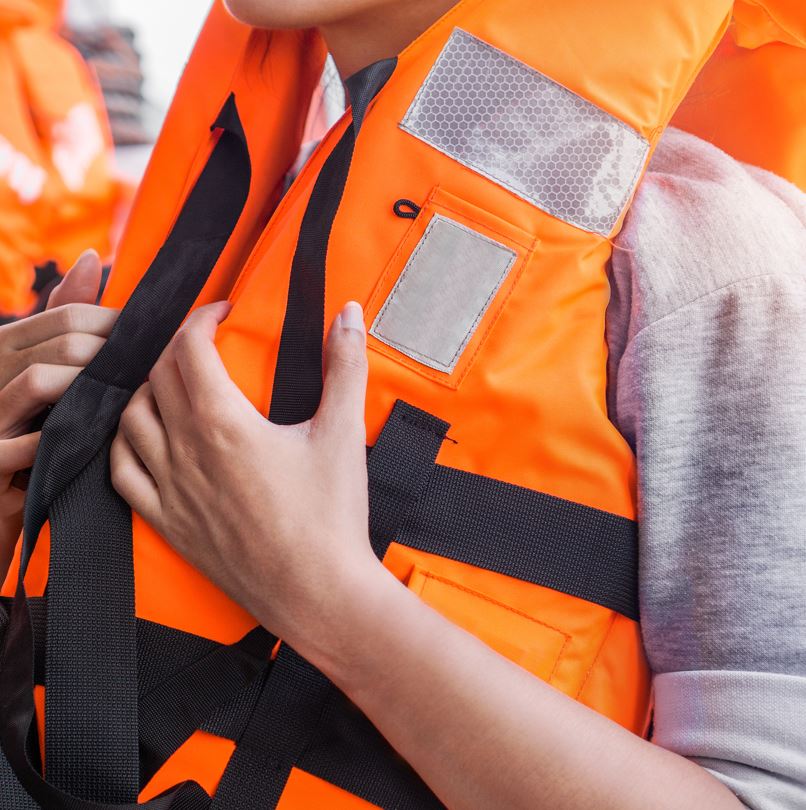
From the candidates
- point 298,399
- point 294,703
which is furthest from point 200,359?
point 294,703

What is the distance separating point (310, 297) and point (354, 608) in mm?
283

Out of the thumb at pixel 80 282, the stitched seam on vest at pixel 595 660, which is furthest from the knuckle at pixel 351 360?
the thumb at pixel 80 282

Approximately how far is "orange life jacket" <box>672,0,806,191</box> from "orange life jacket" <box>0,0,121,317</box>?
1.42 metres

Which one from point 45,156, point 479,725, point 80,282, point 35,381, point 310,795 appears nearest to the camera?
point 479,725

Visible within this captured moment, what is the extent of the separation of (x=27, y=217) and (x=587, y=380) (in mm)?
1517

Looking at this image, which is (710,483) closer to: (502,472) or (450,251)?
(502,472)

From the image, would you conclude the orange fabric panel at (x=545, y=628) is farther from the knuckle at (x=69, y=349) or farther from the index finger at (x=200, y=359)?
the knuckle at (x=69, y=349)

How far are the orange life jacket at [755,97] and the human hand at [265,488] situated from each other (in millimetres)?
525

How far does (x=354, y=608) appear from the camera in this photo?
622mm

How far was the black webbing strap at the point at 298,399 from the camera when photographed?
0.70 meters

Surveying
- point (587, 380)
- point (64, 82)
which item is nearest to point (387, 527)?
point (587, 380)

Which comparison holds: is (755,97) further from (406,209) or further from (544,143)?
(406,209)

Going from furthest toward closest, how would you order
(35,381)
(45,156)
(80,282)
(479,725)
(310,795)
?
(45,156), (80,282), (35,381), (310,795), (479,725)

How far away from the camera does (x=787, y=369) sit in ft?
2.08
